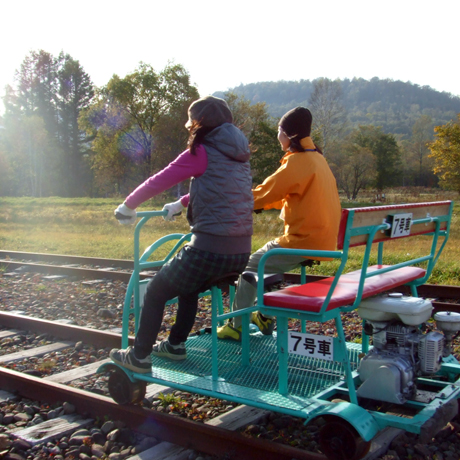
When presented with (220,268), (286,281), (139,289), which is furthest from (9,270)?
(220,268)

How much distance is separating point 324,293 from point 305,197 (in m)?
0.90

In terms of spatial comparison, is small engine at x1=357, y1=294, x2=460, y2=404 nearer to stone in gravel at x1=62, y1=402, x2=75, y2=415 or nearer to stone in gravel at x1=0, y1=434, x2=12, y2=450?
stone in gravel at x1=62, y1=402, x2=75, y2=415

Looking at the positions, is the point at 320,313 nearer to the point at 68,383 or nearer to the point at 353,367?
the point at 353,367

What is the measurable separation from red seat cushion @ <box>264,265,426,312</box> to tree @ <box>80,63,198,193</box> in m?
40.1

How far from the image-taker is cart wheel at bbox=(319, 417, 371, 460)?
8.86 feet

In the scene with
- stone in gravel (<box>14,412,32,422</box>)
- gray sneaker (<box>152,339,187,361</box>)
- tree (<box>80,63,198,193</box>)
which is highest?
tree (<box>80,63,198,193</box>)

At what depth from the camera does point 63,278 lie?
9195 millimetres

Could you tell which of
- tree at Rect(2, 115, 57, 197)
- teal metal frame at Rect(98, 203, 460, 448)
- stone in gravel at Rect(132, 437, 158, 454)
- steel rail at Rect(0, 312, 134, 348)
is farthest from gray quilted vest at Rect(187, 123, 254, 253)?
tree at Rect(2, 115, 57, 197)

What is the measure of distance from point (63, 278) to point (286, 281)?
3.94 m

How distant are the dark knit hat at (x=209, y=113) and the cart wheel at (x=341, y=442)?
183cm

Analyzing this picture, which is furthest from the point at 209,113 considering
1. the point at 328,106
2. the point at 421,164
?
the point at 421,164

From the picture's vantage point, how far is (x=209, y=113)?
3230mm

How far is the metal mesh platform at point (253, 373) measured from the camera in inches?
124

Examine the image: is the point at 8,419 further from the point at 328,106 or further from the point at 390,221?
the point at 328,106
